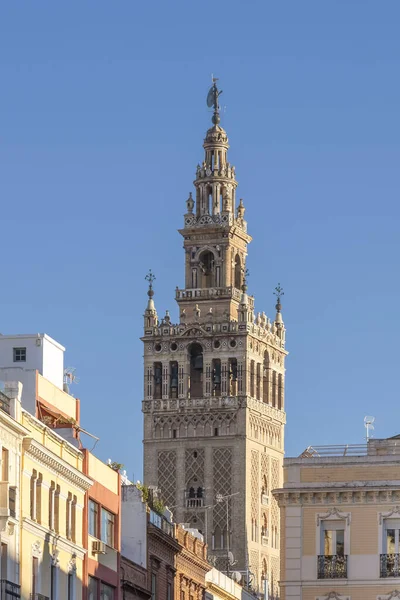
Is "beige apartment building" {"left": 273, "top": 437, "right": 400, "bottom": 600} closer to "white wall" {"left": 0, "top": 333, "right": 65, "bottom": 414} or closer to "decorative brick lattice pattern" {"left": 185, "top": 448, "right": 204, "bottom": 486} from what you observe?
"white wall" {"left": 0, "top": 333, "right": 65, "bottom": 414}

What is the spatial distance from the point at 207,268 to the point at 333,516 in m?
106

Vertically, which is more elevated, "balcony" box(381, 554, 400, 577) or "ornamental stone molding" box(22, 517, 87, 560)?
"balcony" box(381, 554, 400, 577)

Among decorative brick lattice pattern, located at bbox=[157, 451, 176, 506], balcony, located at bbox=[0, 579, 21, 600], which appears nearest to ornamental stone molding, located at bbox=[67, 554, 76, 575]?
balcony, located at bbox=[0, 579, 21, 600]

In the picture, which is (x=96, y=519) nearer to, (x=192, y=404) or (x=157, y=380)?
(x=192, y=404)

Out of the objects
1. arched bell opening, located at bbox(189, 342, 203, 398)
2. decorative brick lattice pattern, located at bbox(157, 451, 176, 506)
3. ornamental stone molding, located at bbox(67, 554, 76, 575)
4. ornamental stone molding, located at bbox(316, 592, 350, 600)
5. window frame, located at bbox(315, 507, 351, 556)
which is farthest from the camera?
arched bell opening, located at bbox(189, 342, 203, 398)

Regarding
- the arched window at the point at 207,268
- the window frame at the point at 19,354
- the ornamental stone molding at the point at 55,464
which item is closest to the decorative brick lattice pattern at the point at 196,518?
the arched window at the point at 207,268

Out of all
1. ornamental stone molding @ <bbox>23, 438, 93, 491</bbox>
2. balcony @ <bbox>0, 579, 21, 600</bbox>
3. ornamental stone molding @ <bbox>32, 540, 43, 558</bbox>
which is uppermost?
→ ornamental stone molding @ <bbox>23, 438, 93, 491</bbox>

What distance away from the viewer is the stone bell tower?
18788cm

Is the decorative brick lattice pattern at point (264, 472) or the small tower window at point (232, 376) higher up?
the small tower window at point (232, 376)

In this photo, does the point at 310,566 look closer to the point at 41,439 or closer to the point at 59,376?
the point at 59,376

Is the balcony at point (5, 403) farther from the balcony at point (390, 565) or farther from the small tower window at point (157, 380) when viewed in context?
the small tower window at point (157, 380)

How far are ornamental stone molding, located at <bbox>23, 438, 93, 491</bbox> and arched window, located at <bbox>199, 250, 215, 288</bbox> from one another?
12101cm

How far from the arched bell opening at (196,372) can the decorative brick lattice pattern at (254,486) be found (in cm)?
623

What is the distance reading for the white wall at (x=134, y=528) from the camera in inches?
3314
